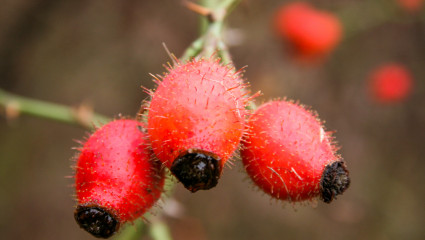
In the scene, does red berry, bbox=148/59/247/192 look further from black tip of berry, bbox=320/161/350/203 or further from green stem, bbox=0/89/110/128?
green stem, bbox=0/89/110/128

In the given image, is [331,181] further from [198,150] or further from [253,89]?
[253,89]

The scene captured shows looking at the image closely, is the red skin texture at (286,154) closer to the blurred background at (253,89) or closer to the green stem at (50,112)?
the green stem at (50,112)

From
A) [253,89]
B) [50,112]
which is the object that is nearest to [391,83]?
[253,89]

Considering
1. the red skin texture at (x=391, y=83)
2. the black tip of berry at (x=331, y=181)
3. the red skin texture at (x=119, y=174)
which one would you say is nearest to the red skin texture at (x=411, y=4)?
the red skin texture at (x=391, y=83)

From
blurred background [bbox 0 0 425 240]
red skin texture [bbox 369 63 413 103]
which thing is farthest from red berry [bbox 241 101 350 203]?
red skin texture [bbox 369 63 413 103]

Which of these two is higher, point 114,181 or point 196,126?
point 196,126

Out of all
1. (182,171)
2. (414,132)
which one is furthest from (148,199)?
(414,132)
